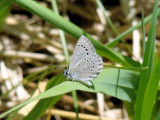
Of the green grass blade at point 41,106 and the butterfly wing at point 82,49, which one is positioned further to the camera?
the green grass blade at point 41,106

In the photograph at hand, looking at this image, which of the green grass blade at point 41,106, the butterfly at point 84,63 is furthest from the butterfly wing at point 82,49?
the green grass blade at point 41,106

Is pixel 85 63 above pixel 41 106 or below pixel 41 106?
above

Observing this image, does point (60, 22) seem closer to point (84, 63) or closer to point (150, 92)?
point (84, 63)

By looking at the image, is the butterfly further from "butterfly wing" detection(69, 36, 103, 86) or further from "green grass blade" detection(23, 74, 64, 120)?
"green grass blade" detection(23, 74, 64, 120)

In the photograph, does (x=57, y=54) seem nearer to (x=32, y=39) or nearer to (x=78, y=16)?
(x=32, y=39)

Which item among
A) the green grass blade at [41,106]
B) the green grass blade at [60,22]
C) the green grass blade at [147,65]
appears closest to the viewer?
the green grass blade at [147,65]

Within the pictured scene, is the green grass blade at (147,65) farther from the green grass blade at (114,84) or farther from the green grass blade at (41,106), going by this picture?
the green grass blade at (41,106)

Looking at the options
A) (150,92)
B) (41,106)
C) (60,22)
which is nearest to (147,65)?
(150,92)
